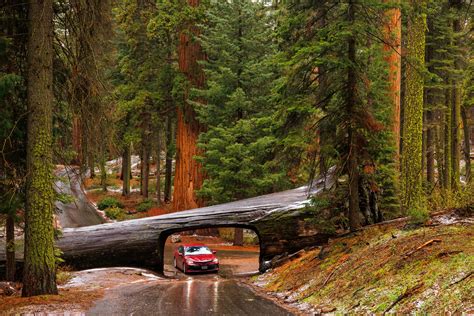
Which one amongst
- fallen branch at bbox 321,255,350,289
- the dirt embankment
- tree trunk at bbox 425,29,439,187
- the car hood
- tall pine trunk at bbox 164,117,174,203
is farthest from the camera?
tall pine trunk at bbox 164,117,174,203

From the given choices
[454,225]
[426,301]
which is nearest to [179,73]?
[454,225]

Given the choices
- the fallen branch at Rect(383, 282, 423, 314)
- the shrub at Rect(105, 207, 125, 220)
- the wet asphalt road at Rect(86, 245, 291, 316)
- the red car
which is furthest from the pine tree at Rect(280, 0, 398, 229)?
the shrub at Rect(105, 207, 125, 220)

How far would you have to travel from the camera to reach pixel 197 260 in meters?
19.2

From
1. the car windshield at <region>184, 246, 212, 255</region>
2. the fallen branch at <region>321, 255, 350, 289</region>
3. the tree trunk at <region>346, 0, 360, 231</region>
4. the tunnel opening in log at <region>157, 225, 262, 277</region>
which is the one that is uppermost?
the tree trunk at <region>346, 0, 360, 231</region>

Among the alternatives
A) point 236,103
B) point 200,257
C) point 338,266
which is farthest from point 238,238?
point 338,266

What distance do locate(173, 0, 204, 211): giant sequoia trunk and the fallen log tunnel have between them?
8.82 m

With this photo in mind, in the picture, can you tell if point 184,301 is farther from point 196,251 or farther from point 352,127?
point 196,251

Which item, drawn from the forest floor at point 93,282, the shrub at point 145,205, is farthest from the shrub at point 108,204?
the forest floor at point 93,282

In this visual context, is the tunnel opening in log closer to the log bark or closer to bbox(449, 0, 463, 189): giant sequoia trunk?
the log bark

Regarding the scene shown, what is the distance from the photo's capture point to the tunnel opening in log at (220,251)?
1720 centimetres

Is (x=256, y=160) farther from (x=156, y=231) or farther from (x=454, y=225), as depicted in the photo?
(x=454, y=225)

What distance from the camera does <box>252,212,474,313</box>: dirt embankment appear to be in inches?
251

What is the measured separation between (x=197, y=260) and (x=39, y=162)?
10.6 metres

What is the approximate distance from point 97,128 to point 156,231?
599cm
